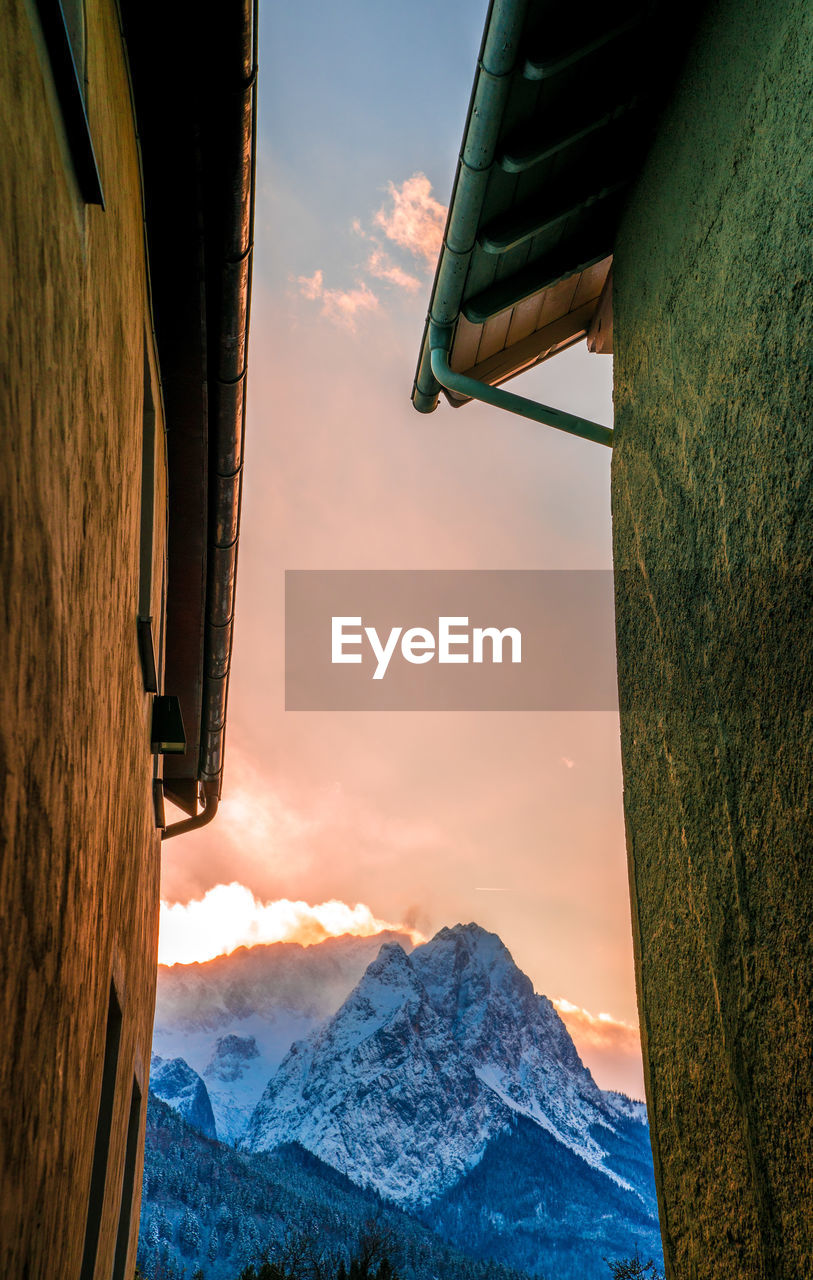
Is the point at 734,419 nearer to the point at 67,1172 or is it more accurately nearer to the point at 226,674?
the point at 67,1172

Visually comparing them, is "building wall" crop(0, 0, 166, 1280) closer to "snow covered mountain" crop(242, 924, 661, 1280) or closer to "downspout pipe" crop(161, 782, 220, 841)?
"downspout pipe" crop(161, 782, 220, 841)

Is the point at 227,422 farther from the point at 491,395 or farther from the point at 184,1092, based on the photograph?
the point at 184,1092

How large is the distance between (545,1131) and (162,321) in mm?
148095

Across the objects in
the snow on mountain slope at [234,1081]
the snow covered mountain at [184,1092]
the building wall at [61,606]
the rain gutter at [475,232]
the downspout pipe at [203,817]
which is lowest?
the snow on mountain slope at [234,1081]

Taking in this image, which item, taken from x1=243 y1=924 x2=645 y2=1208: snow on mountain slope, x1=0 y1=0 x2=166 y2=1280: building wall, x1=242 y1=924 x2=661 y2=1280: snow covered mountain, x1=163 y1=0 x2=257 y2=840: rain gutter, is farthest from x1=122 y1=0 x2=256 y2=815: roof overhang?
x1=243 y1=924 x2=645 y2=1208: snow on mountain slope

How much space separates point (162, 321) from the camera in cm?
366

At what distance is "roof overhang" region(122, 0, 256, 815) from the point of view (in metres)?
2.71

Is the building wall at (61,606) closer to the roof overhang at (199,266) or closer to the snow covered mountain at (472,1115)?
the roof overhang at (199,266)

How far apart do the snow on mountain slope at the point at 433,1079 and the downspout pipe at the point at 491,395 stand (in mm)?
134334

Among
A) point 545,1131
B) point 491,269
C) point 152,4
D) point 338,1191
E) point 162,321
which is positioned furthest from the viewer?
point 545,1131

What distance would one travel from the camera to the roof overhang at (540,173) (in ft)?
A: 8.36

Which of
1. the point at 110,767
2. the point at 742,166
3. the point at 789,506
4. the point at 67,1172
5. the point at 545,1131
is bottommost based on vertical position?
the point at 545,1131

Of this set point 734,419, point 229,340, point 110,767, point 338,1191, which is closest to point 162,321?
point 229,340

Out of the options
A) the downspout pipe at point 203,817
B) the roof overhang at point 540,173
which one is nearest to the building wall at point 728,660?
the roof overhang at point 540,173
